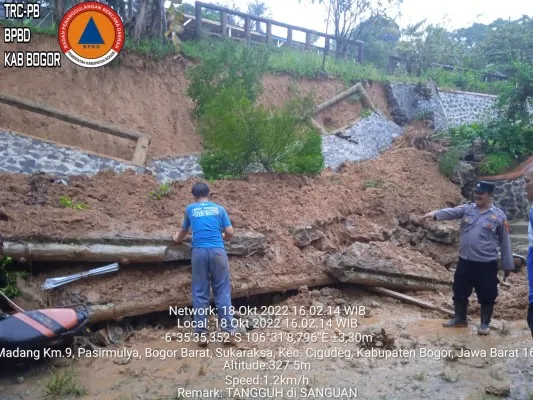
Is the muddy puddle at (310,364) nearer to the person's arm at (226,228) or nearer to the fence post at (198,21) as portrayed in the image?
the person's arm at (226,228)

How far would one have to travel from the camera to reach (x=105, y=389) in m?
4.54

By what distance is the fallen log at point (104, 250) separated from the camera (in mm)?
5539

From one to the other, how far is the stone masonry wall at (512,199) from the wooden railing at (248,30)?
30.6ft

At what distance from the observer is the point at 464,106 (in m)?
19.0

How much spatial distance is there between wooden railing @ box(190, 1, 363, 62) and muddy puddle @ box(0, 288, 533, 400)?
13.5 m

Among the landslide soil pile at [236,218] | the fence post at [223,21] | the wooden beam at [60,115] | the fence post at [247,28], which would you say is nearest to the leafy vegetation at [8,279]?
the landslide soil pile at [236,218]

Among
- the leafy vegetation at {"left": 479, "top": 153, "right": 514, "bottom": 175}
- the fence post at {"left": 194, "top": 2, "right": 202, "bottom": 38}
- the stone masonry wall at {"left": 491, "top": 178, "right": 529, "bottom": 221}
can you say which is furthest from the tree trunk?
the stone masonry wall at {"left": 491, "top": 178, "right": 529, "bottom": 221}

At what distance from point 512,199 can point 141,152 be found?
8.13 meters

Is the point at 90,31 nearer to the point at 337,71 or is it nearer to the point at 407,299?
the point at 407,299

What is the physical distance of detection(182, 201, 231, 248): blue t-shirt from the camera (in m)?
5.48

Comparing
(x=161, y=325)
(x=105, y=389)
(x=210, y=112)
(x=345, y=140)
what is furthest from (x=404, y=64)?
(x=105, y=389)

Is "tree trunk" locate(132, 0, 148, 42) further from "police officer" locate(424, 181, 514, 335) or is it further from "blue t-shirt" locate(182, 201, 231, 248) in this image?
"police officer" locate(424, 181, 514, 335)

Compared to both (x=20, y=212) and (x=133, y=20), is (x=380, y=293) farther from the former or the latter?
(x=133, y=20)

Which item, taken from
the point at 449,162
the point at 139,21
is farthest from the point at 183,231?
the point at 139,21
